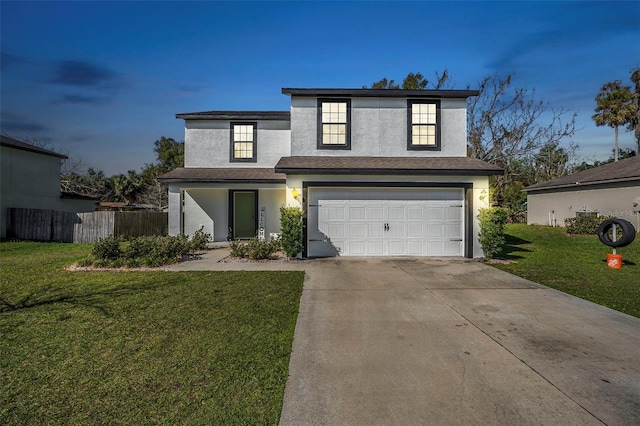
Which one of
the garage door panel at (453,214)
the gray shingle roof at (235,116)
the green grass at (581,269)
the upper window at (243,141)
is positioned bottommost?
the green grass at (581,269)

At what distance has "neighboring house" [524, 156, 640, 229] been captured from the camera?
16484mm

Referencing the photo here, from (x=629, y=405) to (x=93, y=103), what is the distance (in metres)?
26.6

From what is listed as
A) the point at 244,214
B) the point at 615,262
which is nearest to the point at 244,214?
the point at 244,214

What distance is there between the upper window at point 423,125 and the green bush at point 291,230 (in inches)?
200

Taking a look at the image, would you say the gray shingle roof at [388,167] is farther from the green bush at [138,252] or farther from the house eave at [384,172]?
the green bush at [138,252]

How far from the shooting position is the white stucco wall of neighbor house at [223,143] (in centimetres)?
1424

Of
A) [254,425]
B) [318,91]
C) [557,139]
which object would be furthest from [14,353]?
[557,139]

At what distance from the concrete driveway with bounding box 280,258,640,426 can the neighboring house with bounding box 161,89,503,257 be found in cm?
423

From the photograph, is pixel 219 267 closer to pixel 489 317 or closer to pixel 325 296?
pixel 325 296

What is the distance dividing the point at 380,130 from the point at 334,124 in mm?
1721

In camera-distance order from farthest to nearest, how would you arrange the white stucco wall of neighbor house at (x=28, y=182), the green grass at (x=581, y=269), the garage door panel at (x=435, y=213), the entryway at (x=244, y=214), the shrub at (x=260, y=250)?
the white stucco wall of neighbor house at (x=28, y=182) < the entryway at (x=244, y=214) < the garage door panel at (x=435, y=213) < the shrub at (x=260, y=250) < the green grass at (x=581, y=269)

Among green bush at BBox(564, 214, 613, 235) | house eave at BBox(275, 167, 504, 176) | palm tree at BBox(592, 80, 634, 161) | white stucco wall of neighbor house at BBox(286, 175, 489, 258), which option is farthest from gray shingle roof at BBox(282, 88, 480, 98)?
palm tree at BBox(592, 80, 634, 161)

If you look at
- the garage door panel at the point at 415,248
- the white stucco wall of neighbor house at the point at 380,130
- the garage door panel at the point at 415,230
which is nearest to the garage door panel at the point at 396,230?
the garage door panel at the point at 415,230

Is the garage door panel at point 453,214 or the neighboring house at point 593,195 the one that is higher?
the neighboring house at point 593,195
